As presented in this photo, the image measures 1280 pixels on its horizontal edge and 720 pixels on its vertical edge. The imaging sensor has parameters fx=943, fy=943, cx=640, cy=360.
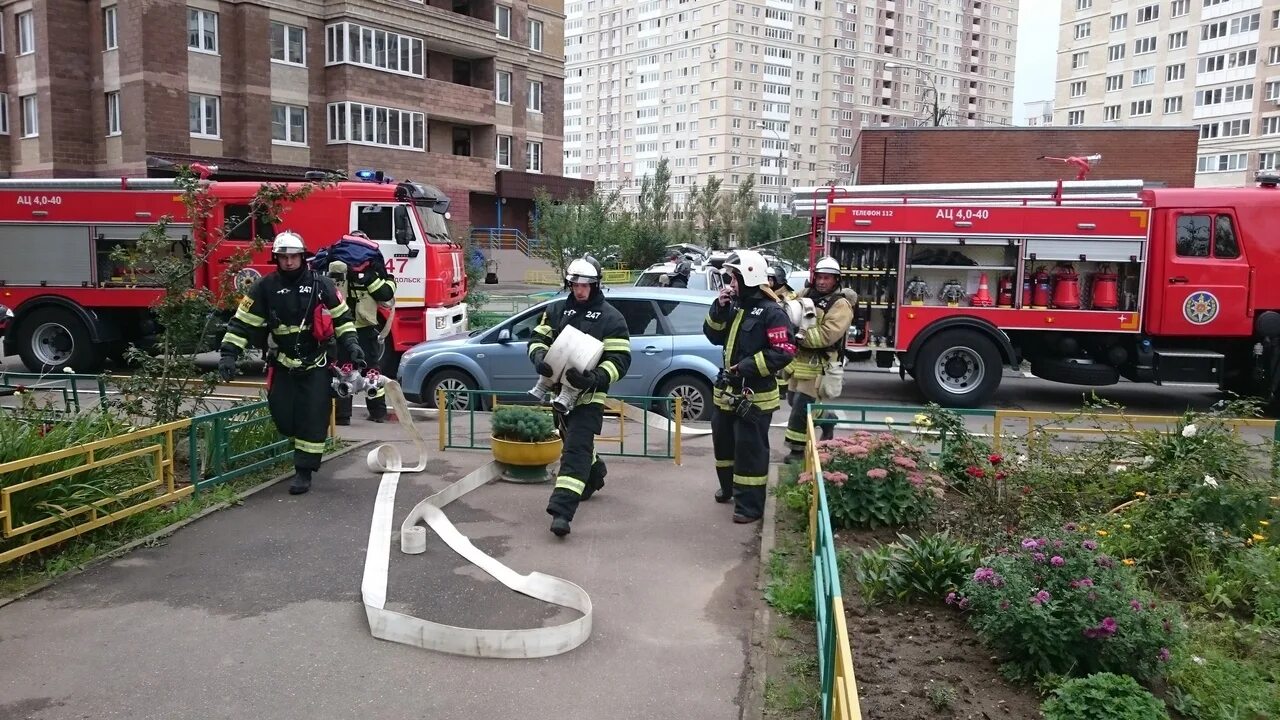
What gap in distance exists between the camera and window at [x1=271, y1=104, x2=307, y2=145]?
34.8 metres

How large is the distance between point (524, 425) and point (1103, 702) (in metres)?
4.92

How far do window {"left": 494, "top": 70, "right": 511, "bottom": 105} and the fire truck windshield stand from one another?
101 ft

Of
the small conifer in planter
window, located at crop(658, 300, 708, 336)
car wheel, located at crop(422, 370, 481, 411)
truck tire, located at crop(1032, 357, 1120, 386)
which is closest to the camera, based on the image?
the small conifer in planter

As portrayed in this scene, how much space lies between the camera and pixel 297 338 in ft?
23.0

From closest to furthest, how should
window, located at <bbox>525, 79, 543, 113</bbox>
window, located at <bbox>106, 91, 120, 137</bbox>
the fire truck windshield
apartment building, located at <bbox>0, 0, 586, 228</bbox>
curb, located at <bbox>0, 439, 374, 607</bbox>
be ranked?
curb, located at <bbox>0, 439, 374, 607</bbox> → the fire truck windshield → apartment building, located at <bbox>0, 0, 586, 228</bbox> → window, located at <bbox>106, 91, 120, 137</bbox> → window, located at <bbox>525, 79, 543, 113</bbox>

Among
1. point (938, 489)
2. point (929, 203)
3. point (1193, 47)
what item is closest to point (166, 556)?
point (938, 489)

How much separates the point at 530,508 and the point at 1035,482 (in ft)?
11.6

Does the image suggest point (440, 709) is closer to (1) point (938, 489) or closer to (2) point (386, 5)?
(1) point (938, 489)

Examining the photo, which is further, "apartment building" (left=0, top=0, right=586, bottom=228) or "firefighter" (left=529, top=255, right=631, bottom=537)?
"apartment building" (left=0, top=0, right=586, bottom=228)

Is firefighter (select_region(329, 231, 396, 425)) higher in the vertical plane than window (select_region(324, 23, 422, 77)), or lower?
lower

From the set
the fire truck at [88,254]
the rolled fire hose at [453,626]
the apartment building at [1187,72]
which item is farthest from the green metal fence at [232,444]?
the apartment building at [1187,72]

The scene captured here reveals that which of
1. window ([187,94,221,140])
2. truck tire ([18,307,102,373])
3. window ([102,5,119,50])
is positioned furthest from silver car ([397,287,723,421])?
window ([102,5,119,50])

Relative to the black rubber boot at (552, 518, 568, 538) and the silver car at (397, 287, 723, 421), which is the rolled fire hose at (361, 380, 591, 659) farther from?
the silver car at (397, 287, 723, 421)

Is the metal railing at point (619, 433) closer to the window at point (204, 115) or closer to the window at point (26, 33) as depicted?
the window at point (204, 115)
